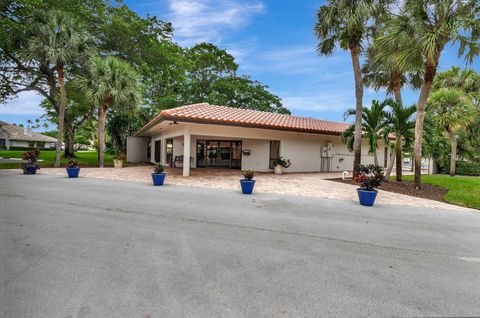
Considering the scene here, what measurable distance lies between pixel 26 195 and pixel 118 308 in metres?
7.76

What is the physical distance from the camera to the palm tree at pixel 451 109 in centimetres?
1598

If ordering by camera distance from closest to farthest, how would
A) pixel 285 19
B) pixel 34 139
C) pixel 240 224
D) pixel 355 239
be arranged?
1. pixel 355 239
2. pixel 240 224
3. pixel 285 19
4. pixel 34 139

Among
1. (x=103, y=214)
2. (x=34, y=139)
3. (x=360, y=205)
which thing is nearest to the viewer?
(x=103, y=214)

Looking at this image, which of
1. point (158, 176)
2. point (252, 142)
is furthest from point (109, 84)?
point (252, 142)

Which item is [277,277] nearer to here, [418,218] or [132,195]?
[418,218]

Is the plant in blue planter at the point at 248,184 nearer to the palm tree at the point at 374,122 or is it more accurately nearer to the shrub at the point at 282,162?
the shrub at the point at 282,162

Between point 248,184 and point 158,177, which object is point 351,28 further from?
point 158,177

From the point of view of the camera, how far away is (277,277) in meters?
3.11

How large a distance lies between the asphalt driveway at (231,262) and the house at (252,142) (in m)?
7.78

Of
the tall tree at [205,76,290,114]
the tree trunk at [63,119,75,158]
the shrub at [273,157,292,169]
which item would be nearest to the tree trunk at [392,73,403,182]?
the shrub at [273,157,292,169]

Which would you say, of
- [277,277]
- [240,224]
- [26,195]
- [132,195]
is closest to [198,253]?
[277,277]

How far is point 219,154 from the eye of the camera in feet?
64.3

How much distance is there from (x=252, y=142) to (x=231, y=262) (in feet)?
47.7

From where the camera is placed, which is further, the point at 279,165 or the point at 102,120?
the point at 102,120
